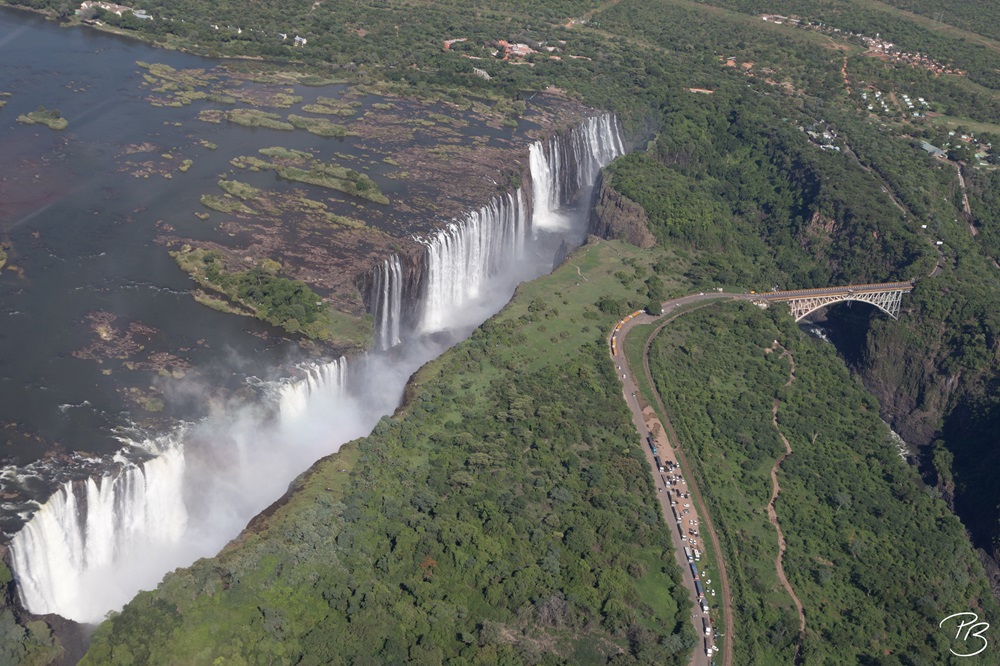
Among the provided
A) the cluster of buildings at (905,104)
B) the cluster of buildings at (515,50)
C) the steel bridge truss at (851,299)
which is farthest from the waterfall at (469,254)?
the cluster of buildings at (905,104)

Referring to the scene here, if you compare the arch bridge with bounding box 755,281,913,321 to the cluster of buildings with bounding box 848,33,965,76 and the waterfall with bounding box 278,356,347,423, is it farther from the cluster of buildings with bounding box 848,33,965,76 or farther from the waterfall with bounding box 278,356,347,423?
the cluster of buildings with bounding box 848,33,965,76

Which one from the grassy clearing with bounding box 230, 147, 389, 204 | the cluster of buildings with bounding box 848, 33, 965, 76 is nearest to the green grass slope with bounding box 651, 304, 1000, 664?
the grassy clearing with bounding box 230, 147, 389, 204

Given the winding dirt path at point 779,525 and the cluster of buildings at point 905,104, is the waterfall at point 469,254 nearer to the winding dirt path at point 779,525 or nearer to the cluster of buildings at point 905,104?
the winding dirt path at point 779,525

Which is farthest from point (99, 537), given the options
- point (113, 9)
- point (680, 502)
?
point (113, 9)

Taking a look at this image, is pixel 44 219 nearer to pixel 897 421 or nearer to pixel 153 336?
pixel 153 336

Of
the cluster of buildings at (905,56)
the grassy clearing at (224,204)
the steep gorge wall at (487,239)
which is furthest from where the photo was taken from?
the cluster of buildings at (905,56)

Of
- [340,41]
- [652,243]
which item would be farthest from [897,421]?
[340,41]

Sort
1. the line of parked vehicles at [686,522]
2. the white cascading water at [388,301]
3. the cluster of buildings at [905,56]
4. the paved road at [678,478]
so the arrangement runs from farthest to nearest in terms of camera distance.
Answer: the cluster of buildings at [905,56], the white cascading water at [388,301], the paved road at [678,478], the line of parked vehicles at [686,522]
